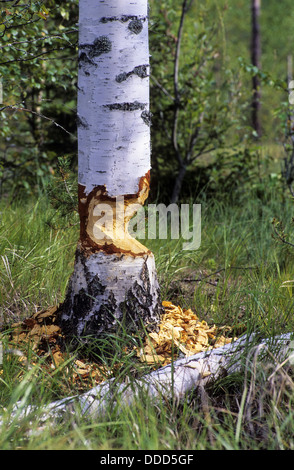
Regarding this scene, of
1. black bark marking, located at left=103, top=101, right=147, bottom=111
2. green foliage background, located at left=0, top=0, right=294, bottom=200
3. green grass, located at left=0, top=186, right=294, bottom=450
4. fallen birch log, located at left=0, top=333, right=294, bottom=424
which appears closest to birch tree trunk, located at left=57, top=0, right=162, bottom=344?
black bark marking, located at left=103, top=101, right=147, bottom=111

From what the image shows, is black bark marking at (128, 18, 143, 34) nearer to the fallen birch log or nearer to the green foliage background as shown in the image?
the fallen birch log

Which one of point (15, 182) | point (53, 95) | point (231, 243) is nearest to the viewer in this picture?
point (231, 243)

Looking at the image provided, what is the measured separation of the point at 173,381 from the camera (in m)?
1.71

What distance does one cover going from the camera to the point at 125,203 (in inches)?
84.3

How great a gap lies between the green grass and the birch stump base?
13 cm

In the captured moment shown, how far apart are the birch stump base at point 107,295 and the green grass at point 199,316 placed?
128 millimetres

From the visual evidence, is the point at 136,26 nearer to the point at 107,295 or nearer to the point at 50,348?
the point at 107,295

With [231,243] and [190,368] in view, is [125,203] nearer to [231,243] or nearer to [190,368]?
[190,368]

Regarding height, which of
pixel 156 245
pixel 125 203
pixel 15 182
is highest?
pixel 15 182

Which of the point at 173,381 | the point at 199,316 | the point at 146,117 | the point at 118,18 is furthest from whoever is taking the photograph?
the point at 199,316

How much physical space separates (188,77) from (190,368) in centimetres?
352

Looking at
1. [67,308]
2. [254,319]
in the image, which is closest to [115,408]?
[67,308]

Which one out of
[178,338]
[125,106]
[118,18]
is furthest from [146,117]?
[178,338]

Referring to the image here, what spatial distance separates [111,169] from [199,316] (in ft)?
3.25
